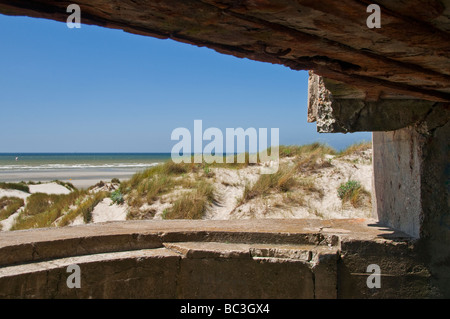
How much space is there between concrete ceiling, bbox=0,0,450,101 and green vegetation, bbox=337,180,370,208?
484 cm

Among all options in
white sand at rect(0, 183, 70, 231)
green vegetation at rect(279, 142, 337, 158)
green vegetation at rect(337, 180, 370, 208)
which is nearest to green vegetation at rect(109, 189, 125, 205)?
white sand at rect(0, 183, 70, 231)

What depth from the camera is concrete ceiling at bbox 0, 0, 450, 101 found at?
4.72 feet

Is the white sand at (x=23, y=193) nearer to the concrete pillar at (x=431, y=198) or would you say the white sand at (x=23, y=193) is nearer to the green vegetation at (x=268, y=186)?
the green vegetation at (x=268, y=186)

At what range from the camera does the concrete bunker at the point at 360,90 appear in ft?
4.94

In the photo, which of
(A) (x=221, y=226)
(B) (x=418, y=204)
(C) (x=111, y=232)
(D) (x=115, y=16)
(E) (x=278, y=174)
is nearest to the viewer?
(D) (x=115, y=16)

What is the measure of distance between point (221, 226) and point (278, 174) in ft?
14.5

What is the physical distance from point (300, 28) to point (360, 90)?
137cm

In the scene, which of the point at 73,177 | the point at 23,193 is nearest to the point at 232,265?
the point at 23,193

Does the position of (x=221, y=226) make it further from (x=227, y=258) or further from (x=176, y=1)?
(x=176, y=1)

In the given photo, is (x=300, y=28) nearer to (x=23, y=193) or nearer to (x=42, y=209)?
(x=42, y=209)

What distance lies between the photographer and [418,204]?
10.3ft

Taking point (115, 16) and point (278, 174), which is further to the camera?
point (278, 174)

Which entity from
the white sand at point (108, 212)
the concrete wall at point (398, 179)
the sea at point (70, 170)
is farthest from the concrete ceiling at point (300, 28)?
the sea at point (70, 170)
